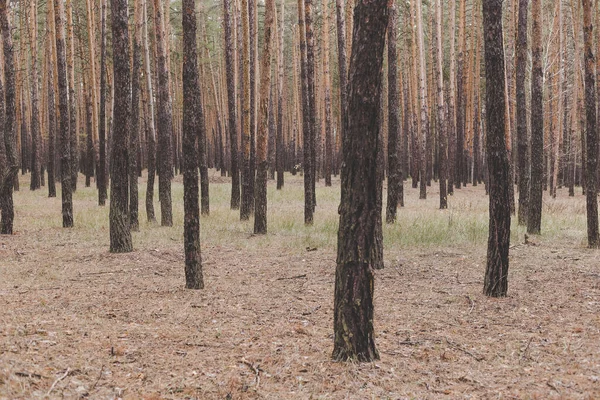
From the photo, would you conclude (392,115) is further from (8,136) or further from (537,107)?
(8,136)

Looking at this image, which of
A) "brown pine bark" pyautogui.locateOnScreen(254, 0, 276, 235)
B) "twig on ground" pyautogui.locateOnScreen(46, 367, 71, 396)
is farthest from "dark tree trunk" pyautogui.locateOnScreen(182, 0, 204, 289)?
"brown pine bark" pyautogui.locateOnScreen(254, 0, 276, 235)

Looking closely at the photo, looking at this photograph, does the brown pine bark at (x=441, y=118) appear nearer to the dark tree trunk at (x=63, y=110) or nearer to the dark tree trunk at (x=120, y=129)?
the dark tree trunk at (x=120, y=129)

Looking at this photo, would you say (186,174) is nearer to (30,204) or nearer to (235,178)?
(235,178)

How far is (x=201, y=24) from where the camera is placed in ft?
107

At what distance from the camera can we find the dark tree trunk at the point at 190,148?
6.16 meters

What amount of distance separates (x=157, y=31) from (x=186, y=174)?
6046 millimetres

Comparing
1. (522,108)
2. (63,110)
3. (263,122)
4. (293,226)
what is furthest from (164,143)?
(522,108)

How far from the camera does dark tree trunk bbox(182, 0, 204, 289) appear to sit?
6156 mm

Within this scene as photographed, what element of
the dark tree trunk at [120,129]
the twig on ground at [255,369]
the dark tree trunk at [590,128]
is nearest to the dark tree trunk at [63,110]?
the dark tree trunk at [120,129]

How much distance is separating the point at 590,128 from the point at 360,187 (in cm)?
638

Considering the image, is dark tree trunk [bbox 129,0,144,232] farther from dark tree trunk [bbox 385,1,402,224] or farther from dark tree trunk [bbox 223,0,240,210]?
dark tree trunk [bbox 385,1,402,224]

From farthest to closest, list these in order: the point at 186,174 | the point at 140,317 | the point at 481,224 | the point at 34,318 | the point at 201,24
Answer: the point at 201,24, the point at 481,224, the point at 186,174, the point at 140,317, the point at 34,318

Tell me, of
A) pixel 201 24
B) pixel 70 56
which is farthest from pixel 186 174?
pixel 201 24

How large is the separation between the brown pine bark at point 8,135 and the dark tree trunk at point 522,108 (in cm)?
1013
